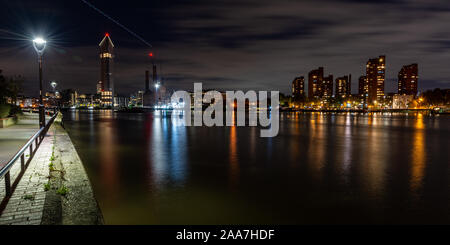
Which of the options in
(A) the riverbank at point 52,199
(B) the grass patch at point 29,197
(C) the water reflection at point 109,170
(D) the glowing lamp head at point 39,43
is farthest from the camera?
(D) the glowing lamp head at point 39,43

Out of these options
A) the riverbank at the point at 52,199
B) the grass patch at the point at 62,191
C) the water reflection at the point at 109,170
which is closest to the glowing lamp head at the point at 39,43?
the water reflection at the point at 109,170

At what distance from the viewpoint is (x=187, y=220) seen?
599cm

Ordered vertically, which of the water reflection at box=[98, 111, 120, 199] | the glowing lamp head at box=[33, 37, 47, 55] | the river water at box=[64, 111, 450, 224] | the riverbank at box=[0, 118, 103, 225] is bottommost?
the river water at box=[64, 111, 450, 224]

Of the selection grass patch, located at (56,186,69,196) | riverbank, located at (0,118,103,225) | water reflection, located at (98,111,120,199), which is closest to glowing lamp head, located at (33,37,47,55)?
water reflection, located at (98,111,120,199)

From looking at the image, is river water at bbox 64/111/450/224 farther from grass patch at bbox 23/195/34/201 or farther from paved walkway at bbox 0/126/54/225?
grass patch at bbox 23/195/34/201

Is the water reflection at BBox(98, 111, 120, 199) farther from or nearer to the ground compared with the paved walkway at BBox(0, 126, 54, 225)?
nearer to the ground

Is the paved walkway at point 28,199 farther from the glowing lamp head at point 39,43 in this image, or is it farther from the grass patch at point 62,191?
the glowing lamp head at point 39,43

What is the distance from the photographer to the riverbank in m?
5.20

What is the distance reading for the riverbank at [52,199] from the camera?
520cm

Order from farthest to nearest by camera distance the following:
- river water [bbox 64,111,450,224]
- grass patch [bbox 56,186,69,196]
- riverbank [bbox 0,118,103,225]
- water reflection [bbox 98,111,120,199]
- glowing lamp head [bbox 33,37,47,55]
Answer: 1. glowing lamp head [bbox 33,37,47,55]
2. water reflection [bbox 98,111,120,199]
3. grass patch [bbox 56,186,69,196]
4. river water [bbox 64,111,450,224]
5. riverbank [bbox 0,118,103,225]

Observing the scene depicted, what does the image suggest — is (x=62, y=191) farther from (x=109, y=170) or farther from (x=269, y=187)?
(x=269, y=187)

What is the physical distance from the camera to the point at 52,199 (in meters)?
6.11
